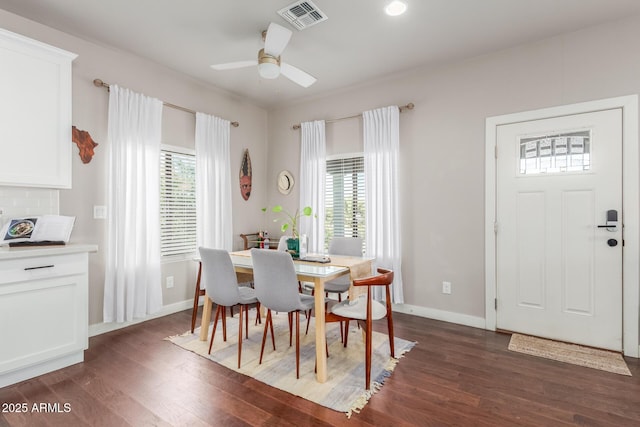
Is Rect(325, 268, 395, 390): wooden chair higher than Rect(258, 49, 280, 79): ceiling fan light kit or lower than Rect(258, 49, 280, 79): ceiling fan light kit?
lower

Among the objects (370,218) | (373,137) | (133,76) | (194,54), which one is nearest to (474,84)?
(373,137)

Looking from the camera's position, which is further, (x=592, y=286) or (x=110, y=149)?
(x=110, y=149)

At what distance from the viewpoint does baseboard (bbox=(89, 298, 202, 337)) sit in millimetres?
3074

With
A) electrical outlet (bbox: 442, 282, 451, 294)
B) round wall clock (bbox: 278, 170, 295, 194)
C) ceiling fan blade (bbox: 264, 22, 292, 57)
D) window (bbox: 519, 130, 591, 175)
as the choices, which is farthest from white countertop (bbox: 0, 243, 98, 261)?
window (bbox: 519, 130, 591, 175)

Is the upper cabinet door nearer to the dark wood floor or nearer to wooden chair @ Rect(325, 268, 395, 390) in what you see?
the dark wood floor

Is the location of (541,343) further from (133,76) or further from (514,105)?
(133,76)

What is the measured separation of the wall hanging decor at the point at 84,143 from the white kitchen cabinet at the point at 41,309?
1027 millimetres

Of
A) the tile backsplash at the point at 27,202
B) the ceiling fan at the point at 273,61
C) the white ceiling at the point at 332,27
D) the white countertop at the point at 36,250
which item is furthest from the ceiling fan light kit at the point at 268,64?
the tile backsplash at the point at 27,202

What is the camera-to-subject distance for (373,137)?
12.9ft

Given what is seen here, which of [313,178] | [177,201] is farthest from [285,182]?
[177,201]

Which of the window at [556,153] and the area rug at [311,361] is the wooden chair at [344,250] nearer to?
the area rug at [311,361]

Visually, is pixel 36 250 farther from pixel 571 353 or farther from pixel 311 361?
pixel 571 353

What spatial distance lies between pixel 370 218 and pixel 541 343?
2.08 meters

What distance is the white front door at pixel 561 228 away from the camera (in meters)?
2.73
